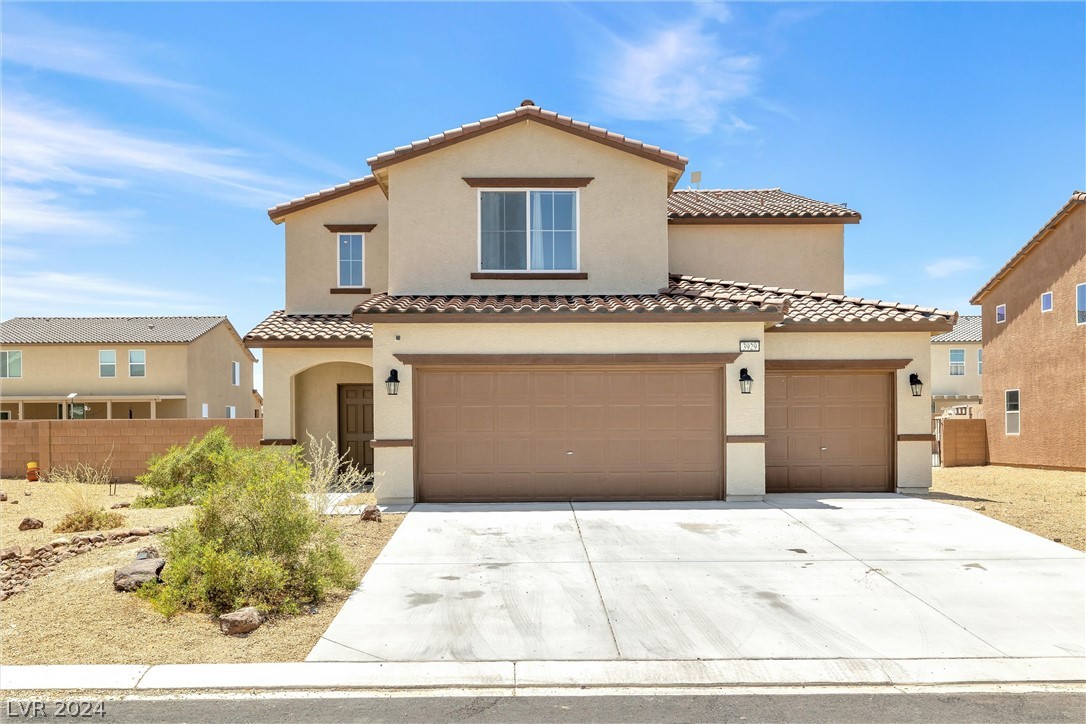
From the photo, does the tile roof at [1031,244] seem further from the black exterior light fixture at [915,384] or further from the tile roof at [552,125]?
the tile roof at [552,125]

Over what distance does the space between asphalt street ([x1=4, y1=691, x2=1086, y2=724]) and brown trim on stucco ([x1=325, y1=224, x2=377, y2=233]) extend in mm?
13734

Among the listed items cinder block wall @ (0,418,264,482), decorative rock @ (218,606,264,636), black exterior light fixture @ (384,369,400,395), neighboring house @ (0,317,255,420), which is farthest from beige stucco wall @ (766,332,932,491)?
neighboring house @ (0,317,255,420)

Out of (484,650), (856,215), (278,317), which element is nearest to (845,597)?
(484,650)

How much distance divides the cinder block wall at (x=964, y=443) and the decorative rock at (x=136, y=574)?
22.4 metres

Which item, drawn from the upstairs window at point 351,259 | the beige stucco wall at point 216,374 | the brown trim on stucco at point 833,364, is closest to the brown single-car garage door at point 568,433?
the brown trim on stucco at point 833,364

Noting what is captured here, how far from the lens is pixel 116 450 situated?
1942 centimetres

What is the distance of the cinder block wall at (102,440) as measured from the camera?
19047mm

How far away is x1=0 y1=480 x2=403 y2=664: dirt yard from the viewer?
6445 millimetres

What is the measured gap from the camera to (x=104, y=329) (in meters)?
35.5

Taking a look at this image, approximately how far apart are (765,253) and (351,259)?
381 inches

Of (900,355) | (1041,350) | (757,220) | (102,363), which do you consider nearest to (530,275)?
(757,220)

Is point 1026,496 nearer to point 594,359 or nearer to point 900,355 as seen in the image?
point 900,355

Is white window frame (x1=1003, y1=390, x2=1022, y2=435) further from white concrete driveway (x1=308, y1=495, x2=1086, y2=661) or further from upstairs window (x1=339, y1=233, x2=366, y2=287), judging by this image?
upstairs window (x1=339, y1=233, x2=366, y2=287)

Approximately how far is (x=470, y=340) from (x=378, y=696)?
323 inches
